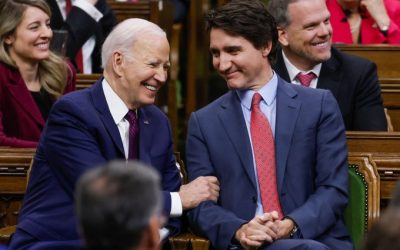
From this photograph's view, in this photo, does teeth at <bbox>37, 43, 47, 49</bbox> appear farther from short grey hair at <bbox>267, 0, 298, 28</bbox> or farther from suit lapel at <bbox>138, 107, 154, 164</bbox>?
suit lapel at <bbox>138, 107, 154, 164</bbox>

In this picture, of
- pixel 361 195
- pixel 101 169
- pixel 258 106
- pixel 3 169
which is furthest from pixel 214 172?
pixel 101 169

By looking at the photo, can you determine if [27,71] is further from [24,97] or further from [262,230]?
[262,230]

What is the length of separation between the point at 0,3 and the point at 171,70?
213 centimetres

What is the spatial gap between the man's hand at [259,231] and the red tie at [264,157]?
0.57ft

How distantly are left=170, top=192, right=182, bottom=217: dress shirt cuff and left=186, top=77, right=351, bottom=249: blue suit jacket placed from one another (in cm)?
8

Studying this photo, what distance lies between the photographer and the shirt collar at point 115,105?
3.95 metres

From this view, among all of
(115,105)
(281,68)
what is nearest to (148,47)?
(115,105)

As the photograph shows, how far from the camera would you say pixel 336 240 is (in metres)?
4.04

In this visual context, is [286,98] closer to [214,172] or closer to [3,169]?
[214,172]

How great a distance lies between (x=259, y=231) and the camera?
383 centimetres

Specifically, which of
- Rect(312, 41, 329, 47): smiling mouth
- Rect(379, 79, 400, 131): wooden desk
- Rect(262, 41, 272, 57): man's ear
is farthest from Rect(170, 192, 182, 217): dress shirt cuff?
Rect(379, 79, 400, 131): wooden desk

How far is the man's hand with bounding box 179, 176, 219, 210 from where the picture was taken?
13.2 ft

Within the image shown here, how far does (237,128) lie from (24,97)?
1385 millimetres

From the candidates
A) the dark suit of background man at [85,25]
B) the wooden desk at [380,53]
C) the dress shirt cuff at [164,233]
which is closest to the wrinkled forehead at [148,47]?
the dress shirt cuff at [164,233]
